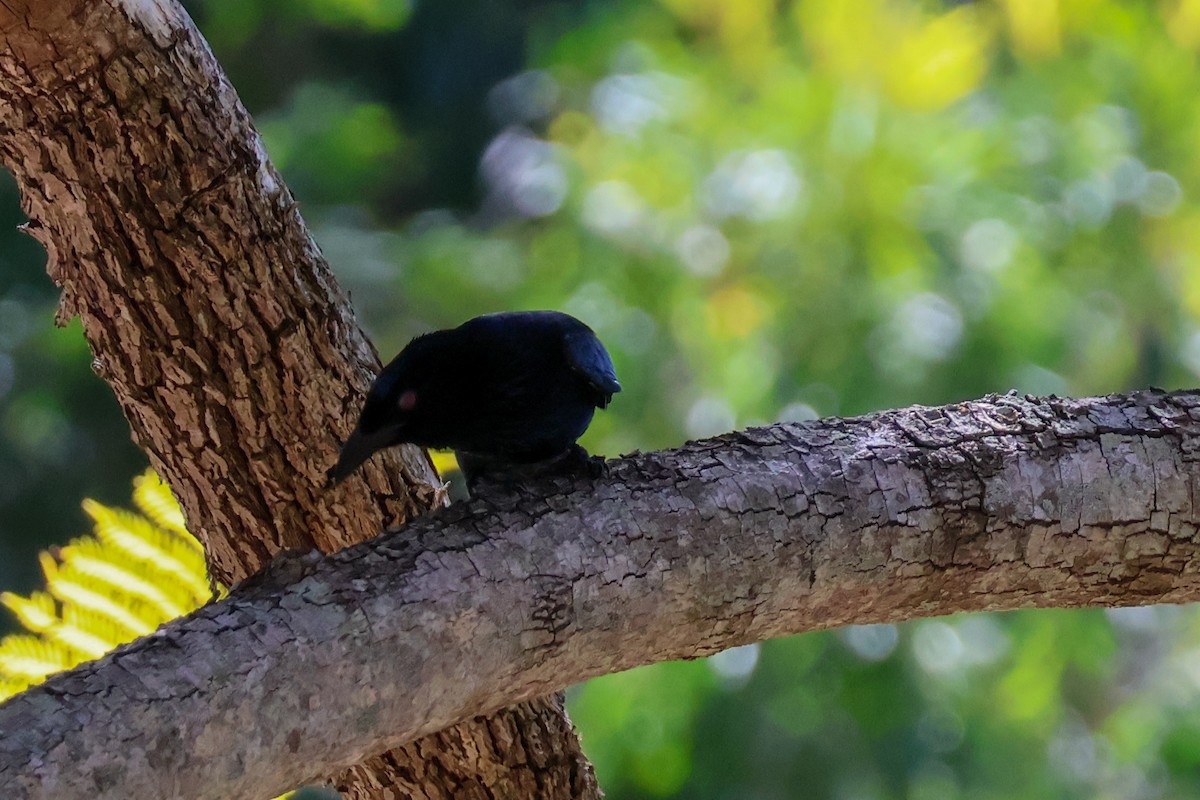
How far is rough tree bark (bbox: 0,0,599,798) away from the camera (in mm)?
1568

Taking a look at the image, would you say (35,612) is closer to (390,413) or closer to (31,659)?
(31,659)

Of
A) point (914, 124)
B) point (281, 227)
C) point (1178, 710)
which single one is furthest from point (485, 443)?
point (1178, 710)

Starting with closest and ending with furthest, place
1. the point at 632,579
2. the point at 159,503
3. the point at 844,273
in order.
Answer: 1. the point at 632,579
2. the point at 159,503
3. the point at 844,273

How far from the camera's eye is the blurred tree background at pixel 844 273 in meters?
3.59

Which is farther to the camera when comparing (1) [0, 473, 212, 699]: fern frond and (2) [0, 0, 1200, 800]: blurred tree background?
(2) [0, 0, 1200, 800]: blurred tree background

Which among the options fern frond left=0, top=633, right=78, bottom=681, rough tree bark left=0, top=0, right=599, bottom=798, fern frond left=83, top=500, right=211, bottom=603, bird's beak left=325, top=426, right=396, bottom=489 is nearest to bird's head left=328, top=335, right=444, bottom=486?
bird's beak left=325, top=426, right=396, bottom=489

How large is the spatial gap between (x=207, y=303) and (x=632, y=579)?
82cm

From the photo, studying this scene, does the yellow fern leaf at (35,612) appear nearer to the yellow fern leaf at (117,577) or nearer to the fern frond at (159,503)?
the yellow fern leaf at (117,577)

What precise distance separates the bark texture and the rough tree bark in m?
0.43

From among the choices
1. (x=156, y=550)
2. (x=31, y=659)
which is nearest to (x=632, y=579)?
(x=156, y=550)

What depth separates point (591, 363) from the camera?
196 cm

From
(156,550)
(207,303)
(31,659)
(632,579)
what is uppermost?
(207,303)

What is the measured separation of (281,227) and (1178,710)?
4268 millimetres

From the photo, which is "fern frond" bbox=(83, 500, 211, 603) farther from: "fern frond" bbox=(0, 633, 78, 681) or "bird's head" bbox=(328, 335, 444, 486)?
"bird's head" bbox=(328, 335, 444, 486)
